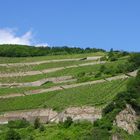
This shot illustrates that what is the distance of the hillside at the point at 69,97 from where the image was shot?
268 ft

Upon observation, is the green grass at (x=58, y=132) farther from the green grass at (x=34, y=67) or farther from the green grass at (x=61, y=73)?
the green grass at (x=34, y=67)

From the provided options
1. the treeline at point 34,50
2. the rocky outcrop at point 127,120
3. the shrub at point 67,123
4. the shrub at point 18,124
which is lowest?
the shrub at point 18,124

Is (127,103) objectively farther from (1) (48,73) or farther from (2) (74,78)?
(1) (48,73)

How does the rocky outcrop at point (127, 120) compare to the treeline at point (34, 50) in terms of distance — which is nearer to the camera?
the rocky outcrop at point (127, 120)

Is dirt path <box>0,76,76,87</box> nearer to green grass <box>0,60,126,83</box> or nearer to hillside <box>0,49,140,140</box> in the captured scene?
hillside <box>0,49,140,140</box>

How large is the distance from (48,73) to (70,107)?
4975 cm

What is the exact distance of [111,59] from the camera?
148m

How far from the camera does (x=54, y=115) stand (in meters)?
97.1

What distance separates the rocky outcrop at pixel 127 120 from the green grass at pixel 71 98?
791 cm

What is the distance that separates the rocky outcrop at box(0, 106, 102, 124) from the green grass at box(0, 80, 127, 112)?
67.7 inches

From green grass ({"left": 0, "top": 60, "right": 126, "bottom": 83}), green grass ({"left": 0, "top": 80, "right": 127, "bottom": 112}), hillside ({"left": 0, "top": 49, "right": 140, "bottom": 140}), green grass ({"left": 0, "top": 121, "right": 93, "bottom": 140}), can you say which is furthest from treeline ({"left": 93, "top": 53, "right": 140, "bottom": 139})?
green grass ({"left": 0, "top": 60, "right": 126, "bottom": 83})

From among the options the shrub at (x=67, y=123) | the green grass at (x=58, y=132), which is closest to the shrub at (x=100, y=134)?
the green grass at (x=58, y=132)

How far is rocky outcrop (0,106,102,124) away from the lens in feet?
297

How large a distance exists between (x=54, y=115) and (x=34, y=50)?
308ft
